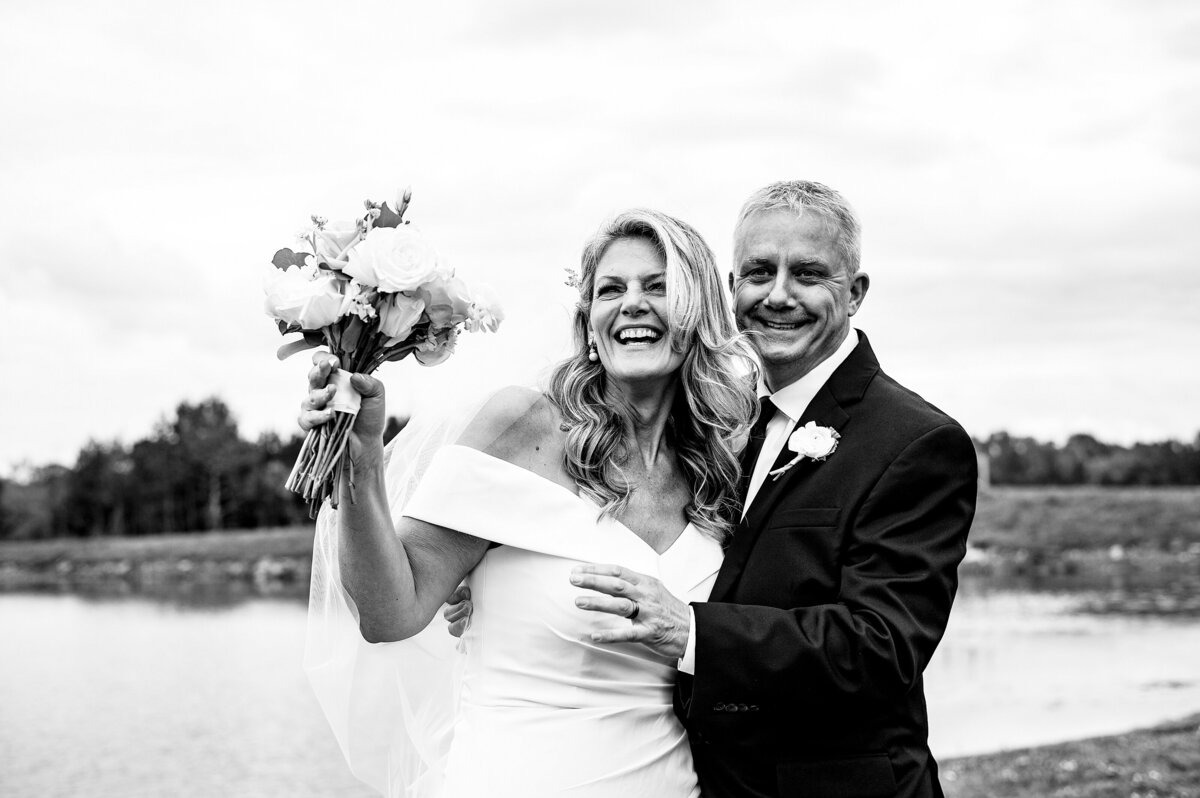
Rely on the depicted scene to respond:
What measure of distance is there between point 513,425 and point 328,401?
1108mm

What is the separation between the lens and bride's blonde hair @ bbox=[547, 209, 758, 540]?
436 cm

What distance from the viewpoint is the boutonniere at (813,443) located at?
417 centimetres

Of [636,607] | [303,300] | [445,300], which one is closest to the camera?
[303,300]

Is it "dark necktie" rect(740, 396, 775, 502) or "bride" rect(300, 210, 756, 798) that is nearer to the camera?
"bride" rect(300, 210, 756, 798)

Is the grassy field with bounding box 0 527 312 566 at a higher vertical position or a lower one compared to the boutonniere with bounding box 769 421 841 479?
lower

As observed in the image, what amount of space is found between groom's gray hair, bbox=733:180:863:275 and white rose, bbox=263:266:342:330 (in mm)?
1868

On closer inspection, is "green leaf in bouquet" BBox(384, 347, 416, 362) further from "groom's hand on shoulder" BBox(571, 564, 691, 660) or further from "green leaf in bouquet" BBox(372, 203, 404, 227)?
"groom's hand on shoulder" BBox(571, 564, 691, 660)

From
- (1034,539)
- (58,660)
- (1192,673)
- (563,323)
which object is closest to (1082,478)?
(1034,539)

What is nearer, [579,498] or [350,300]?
[350,300]

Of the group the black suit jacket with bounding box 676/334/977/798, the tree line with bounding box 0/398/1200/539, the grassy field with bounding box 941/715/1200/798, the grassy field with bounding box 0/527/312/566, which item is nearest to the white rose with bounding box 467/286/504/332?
the black suit jacket with bounding box 676/334/977/798

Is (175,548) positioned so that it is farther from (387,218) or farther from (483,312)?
(387,218)

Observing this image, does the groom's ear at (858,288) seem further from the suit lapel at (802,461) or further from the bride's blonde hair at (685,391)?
the bride's blonde hair at (685,391)

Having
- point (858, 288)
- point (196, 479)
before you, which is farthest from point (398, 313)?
point (196, 479)

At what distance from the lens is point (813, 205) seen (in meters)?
4.49
